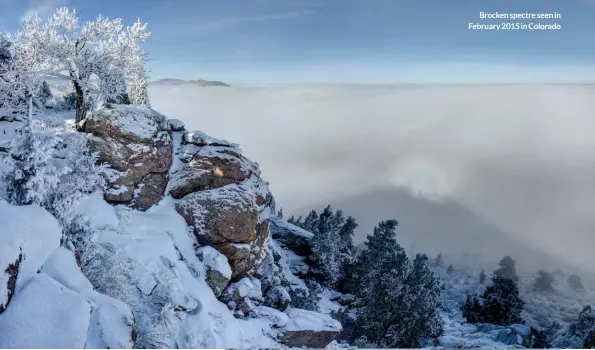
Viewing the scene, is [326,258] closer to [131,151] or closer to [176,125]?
[176,125]

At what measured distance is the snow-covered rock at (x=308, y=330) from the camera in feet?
49.4

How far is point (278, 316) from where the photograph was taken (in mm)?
15266

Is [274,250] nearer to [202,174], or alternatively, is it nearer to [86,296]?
[202,174]

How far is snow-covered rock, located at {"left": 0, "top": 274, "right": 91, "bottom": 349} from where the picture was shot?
5.74m

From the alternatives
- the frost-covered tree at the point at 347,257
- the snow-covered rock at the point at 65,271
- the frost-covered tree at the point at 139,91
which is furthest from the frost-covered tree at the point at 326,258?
the snow-covered rock at the point at 65,271

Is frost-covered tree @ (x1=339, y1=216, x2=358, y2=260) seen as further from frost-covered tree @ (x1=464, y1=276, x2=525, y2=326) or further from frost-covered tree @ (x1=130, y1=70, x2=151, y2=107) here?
frost-covered tree @ (x1=130, y1=70, x2=151, y2=107)

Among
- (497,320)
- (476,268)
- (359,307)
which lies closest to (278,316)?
A: (359,307)

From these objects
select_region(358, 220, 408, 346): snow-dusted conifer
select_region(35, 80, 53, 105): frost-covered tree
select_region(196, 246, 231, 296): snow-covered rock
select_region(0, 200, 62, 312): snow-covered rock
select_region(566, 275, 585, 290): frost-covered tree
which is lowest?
select_region(566, 275, 585, 290): frost-covered tree

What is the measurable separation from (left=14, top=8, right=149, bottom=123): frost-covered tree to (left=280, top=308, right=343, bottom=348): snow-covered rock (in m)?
13.5

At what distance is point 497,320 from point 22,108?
44.1 meters

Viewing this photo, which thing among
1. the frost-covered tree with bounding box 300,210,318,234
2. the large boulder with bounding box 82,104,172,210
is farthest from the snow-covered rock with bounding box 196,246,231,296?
the frost-covered tree with bounding box 300,210,318,234

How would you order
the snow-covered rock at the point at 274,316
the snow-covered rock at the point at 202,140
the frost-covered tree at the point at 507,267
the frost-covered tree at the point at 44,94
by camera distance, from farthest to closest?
the frost-covered tree at the point at 507,267 → the frost-covered tree at the point at 44,94 → the snow-covered rock at the point at 202,140 → the snow-covered rock at the point at 274,316

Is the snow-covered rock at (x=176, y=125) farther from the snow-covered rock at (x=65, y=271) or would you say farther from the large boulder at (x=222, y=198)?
the snow-covered rock at (x=65, y=271)

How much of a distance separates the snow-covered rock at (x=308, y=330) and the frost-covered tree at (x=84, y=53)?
44.3ft
